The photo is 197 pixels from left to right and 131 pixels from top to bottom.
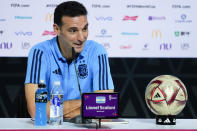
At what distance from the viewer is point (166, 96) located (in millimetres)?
1962

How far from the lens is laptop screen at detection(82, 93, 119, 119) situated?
6.21ft

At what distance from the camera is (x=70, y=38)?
2.74m

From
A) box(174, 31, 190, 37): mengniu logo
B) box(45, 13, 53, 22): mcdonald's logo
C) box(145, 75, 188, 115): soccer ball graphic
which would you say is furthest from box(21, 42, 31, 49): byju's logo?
box(145, 75, 188, 115): soccer ball graphic

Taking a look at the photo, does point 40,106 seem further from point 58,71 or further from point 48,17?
point 48,17

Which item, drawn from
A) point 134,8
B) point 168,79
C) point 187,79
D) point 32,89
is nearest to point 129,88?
point 187,79

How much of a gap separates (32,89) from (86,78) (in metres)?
0.43

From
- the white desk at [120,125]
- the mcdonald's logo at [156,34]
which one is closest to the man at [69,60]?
the white desk at [120,125]

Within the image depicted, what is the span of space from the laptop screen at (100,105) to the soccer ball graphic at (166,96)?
0.74ft

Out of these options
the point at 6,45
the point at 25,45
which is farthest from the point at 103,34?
the point at 6,45

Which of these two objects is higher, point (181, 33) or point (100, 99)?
point (181, 33)

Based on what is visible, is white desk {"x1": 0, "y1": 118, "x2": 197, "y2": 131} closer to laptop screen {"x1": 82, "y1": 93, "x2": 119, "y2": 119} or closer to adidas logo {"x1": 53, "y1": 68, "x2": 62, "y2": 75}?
laptop screen {"x1": 82, "y1": 93, "x2": 119, "y2": 119}

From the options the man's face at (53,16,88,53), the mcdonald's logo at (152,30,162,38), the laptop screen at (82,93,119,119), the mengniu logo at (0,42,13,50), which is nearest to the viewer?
the laptop screen at (82,93,119,119)

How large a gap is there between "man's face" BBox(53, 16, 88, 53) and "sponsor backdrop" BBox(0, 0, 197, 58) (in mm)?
1421

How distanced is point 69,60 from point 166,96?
3.44 ft
